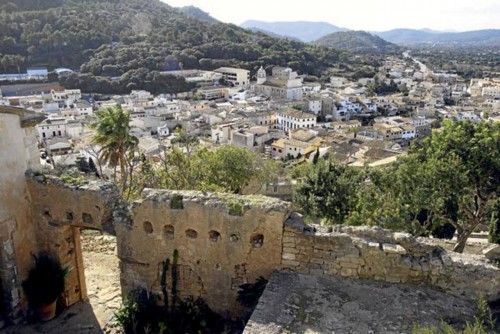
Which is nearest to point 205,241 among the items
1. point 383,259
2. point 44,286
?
point 383,259

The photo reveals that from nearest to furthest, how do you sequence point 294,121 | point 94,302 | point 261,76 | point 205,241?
point 205,241
point 94,302
point 294,121
point 261,76

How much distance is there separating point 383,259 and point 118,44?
5710 inches

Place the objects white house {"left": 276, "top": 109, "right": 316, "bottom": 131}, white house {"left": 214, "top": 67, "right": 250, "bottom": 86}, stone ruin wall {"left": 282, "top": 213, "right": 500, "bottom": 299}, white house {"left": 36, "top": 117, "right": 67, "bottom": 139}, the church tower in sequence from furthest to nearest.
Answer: the church tower
white house {"left": 214, "top": 67, "right": 250, "bottom": 86}
white house {"left": 276, "top": 109, "right": 316, "bottom": 131}
white house {"left": 36, "top": 117, "right": 67, "bottom": 139}
stone ruin wall {"left": 282, "top": 213, "right": 500, "bottom": 299}

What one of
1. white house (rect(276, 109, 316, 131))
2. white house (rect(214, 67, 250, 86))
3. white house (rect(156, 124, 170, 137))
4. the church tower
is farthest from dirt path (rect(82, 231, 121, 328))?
the church tower

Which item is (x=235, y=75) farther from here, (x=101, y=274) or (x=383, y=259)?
(x=383, y=259)

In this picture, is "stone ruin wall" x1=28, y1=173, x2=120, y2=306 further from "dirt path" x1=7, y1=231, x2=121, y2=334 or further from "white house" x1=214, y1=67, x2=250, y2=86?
"white house" x1=214, y1=67, x2=250, y2=86

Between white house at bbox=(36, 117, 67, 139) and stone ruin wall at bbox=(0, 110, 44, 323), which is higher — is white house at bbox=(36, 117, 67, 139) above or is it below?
below

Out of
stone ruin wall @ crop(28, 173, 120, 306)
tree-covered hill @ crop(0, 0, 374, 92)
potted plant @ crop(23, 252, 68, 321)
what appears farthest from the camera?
tree-covered hill @ crop(0, 0, 374, 92)

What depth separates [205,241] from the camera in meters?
13.2

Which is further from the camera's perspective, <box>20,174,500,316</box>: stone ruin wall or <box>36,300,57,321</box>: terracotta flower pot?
<box>36,300,57,321</box>: terracotta flower pot

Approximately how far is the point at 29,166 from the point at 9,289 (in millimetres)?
3864

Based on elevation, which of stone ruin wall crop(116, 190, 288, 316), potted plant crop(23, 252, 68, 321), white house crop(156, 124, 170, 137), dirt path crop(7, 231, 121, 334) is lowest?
white house crop(156, 124, 170, 137)

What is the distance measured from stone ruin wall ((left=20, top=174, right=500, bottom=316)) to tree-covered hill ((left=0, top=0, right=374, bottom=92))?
373 ft

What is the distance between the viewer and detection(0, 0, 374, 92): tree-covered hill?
131 m
